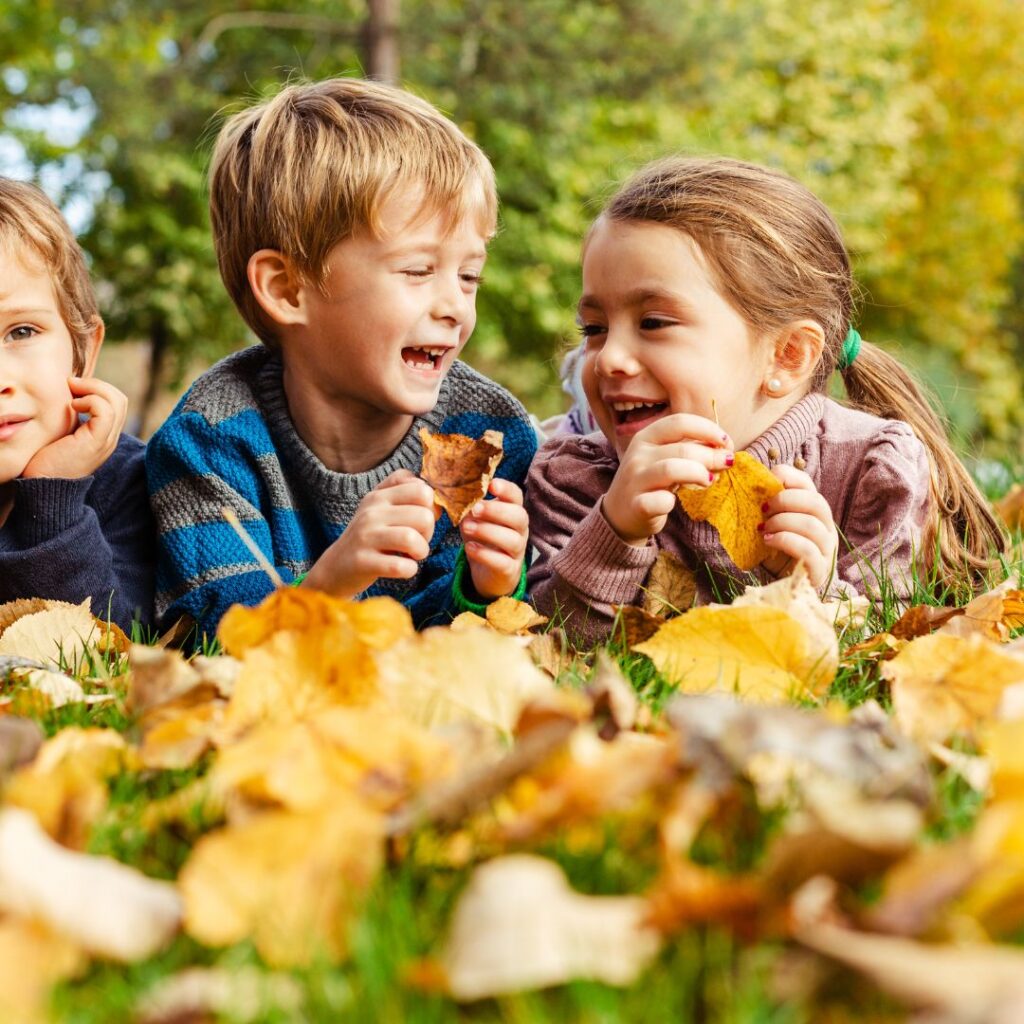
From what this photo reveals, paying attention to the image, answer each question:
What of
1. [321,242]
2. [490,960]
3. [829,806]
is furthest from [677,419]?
[490,960]

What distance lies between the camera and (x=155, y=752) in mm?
1312

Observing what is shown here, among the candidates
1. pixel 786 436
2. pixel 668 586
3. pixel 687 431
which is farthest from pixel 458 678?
pixel 786 436

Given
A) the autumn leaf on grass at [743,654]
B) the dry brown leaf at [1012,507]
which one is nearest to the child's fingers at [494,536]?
the autumn leaf on grass at [743,654]

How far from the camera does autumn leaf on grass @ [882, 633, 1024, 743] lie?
147 centimetres

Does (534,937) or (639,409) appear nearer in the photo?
(534,937)

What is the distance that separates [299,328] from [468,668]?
1725mm

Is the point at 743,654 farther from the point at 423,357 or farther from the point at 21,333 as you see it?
the point at 21,333

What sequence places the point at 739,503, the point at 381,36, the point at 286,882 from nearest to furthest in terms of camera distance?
the point at 286,882
the point at 739,503
the point at 381,36

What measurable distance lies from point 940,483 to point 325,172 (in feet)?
5.46

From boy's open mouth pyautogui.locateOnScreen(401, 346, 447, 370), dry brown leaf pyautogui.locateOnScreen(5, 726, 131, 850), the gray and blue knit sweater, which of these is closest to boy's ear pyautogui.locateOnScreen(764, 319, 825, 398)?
the gray and blue knit sweater

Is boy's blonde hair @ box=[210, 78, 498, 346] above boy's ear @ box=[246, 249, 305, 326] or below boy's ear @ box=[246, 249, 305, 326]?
above

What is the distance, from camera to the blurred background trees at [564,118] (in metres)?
14.3

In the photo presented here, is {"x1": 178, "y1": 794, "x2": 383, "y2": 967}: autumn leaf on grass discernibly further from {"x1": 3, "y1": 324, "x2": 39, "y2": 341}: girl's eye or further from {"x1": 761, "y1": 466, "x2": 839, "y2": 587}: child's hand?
{"x1": 3, "y1": 324, "x2": 39, "y2": 341}: girl's eye

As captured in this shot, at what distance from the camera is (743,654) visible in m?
1.68
